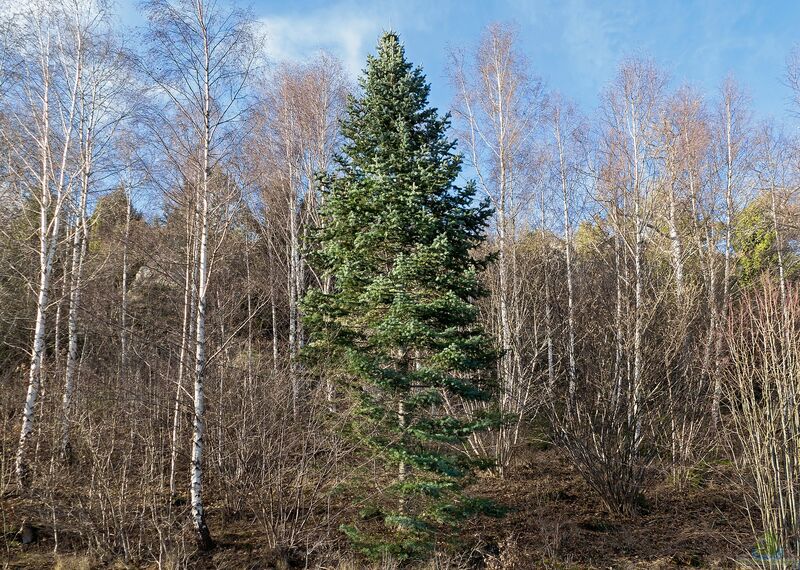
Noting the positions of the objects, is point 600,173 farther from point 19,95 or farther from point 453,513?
point 19,95

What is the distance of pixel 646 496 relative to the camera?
31.0 ft

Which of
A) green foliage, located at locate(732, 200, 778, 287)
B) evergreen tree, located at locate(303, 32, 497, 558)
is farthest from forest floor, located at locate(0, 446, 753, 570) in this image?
green foliage, located at locate(732, 200, 778, 287)


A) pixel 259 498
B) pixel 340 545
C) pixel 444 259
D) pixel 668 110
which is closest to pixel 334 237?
pixel 444 259

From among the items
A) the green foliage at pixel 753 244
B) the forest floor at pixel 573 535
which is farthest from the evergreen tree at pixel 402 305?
the green foliage at pixel 753 244

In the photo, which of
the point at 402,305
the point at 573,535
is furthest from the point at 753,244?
the point at 402,305

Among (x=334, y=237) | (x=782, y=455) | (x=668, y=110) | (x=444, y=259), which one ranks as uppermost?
(x=668, y=110)

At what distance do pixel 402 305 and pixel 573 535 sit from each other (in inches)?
187

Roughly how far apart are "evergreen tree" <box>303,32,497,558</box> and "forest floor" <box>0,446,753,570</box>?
921mm

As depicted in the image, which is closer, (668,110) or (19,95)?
(19,95)

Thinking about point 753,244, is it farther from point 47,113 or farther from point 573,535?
point 47,113

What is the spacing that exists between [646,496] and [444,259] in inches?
260

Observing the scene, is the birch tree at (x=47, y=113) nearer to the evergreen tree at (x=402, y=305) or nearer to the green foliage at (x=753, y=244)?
the evergreen tree at (x=402, y=305)

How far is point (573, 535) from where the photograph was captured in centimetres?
781

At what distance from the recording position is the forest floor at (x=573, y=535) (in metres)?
6.44
